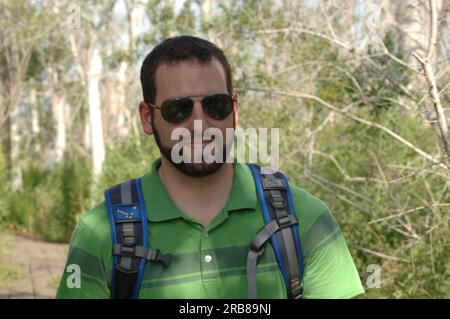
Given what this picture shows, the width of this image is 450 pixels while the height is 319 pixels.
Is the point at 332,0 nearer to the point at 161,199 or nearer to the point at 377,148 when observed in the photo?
the point at 377,148

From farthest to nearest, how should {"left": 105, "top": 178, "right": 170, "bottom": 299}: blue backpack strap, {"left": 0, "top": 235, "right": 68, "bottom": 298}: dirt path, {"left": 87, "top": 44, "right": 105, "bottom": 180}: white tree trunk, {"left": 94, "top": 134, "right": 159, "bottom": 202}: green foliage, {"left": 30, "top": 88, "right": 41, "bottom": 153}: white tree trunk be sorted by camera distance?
{"left": 30, "top": 88, "right": 41, "bottom": 153}: white tree trunk
{"left": 87, "top": 44, "right": 105, "bottom": 180}: white tree trunk
{"left": 94, "top": 134, "right": 159, "bottom": 202}: green foliage
{"left": 0, "top": 235, "right": 68, "bottom": 298}: dirt path
{"left": 105, "top": 178, "right": 170, "bottom": 299}: blue backpack strap

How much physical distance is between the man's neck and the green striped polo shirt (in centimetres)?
4

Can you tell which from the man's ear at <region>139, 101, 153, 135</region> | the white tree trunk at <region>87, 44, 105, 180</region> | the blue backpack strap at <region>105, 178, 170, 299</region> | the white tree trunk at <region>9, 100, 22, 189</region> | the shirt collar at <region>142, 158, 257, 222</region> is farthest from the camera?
the white tree trunk at <region>9, 100, 22, 189</region>

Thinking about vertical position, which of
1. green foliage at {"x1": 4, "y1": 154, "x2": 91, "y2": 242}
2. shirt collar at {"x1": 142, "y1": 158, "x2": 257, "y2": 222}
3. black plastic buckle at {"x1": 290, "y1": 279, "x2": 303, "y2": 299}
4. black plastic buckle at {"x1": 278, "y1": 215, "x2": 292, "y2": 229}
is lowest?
green foliage at {"x1": 4, "y1": 154, "x2": 91, "y2": 242}

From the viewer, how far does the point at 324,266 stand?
189 centimetres

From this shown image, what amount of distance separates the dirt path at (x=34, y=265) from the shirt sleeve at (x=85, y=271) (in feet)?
A: 20.3

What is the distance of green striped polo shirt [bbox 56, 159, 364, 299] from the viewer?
183 centimetres

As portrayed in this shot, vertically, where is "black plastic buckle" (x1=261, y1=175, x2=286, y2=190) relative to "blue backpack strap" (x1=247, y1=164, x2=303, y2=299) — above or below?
above

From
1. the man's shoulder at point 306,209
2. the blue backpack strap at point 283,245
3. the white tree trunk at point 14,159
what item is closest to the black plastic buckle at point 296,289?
the blue backpack strap at point 283,245

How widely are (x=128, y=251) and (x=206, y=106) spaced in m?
0.42

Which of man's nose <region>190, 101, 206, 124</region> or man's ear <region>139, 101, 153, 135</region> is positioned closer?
man's nose <region>190, 101, 206, 124</region>

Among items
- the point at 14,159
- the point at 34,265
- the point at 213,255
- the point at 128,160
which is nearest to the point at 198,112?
the point at 213,255

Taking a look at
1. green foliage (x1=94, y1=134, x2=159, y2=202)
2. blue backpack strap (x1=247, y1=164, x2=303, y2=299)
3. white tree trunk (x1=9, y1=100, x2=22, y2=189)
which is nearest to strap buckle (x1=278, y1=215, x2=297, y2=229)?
blue backpack strap (x1=247, y1=164, x2=303, y2=299)

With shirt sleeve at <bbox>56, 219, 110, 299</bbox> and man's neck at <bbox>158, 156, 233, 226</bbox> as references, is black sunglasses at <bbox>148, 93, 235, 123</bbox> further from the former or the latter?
shirt sleeve at <bbox>56, 219, 110, 299</bbox>
